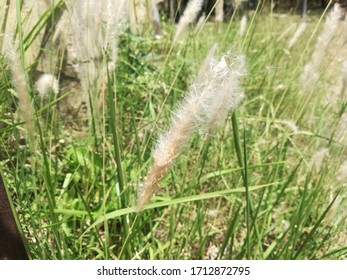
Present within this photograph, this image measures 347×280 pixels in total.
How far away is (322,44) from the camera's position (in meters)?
0.90

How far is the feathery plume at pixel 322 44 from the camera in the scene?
84 cm

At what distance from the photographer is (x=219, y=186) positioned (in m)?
1.09

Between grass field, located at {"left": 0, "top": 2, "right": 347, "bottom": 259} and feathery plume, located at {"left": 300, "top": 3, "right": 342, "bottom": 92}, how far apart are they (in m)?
0.02

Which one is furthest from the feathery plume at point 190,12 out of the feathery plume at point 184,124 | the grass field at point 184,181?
the feathery plume at point 184,124

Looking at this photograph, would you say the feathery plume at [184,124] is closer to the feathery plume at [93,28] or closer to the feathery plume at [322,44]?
the feathery plume at [93,28]

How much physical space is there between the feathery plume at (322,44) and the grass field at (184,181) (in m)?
0.02

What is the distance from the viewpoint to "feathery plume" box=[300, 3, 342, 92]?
2.74 ft

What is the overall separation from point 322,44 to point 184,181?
0.45 metres

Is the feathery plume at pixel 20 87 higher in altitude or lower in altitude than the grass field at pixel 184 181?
higher

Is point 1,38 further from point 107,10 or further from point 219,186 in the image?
point 219,186

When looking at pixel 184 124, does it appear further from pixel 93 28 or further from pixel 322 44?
pixel 322 44

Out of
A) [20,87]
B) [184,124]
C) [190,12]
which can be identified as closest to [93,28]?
[190,12]

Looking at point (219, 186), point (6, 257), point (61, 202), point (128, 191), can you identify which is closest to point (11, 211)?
point (6, 257)

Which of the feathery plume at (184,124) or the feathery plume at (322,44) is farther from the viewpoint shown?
the feathery plume at (322,44)
